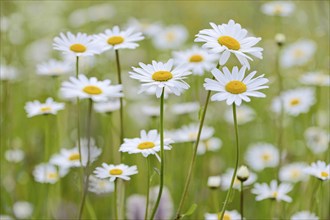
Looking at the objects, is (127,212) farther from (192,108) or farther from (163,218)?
(192,108)

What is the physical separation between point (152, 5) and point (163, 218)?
7.97ft

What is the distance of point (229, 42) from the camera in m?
0.99

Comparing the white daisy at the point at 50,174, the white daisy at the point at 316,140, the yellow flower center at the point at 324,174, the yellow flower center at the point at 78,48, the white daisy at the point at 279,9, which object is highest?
the white daisy at the point at 279,9

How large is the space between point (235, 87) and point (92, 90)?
22 centimetres

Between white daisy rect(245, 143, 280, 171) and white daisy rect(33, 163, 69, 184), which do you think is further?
white daisy rect(245, 143, 280, 171)

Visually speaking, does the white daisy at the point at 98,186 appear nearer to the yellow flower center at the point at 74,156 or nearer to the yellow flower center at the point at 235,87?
the yellow flower center at the point at 74,156

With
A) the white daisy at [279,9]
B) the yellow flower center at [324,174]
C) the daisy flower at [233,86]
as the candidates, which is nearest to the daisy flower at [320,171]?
the yellow flower center at [324,174]

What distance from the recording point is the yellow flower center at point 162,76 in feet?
3.19

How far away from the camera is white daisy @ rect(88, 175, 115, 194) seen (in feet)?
4.25

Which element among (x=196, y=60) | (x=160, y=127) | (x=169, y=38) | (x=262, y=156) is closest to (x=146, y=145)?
(x=160, y=127)

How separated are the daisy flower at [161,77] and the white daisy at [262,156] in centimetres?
87

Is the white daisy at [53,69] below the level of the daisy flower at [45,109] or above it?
above

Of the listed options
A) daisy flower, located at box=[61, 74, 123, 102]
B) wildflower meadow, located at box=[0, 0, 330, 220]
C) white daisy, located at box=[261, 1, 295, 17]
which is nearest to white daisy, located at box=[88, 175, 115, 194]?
wildflower meadow, located at box=[0, 0, 330, 220]

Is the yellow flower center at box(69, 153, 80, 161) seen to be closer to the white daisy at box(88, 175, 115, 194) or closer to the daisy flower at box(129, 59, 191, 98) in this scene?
the white daisy at box(88, 175, 115, 194)
